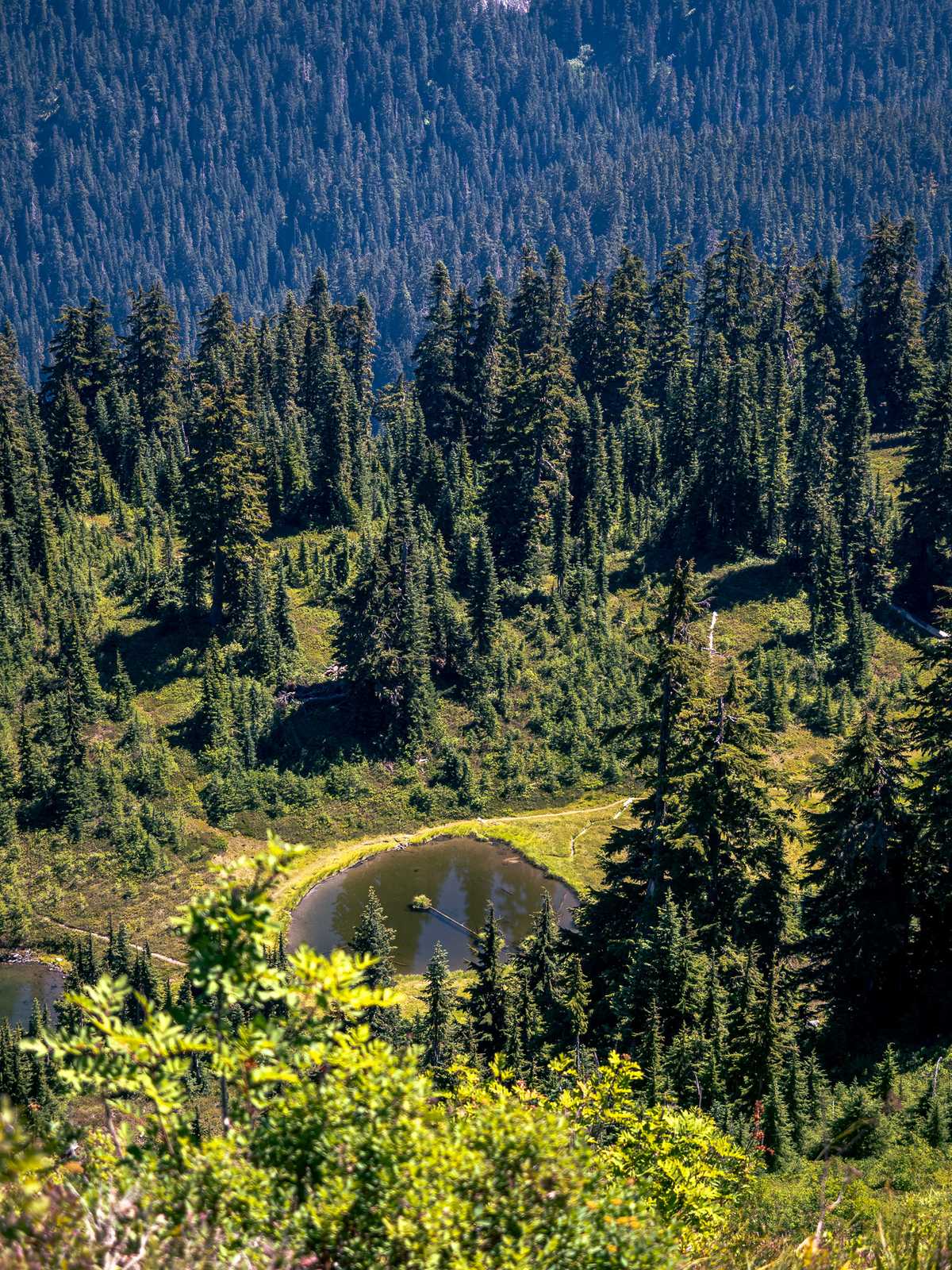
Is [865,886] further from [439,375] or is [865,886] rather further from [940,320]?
[940,320]

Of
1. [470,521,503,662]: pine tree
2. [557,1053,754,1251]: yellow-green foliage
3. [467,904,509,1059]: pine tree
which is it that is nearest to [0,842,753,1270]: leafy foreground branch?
[557,1053,754,1251]: yellow-green foliage

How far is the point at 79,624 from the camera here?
5819 centimetres

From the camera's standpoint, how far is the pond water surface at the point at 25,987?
40.6 m

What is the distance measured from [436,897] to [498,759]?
10447 millimetres

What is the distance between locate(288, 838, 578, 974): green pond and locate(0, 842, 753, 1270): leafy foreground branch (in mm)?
34592

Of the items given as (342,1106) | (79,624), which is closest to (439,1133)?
(342,1106)

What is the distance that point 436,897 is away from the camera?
159 ft

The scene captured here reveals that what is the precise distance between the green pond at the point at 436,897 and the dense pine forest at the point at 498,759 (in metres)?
1.44

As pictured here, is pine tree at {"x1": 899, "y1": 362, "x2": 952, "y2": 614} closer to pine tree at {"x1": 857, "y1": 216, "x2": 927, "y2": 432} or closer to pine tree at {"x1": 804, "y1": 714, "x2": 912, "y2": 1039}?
pine tree at {"x1": 857, "y1": 216, "x2": 927, "y2": 432}

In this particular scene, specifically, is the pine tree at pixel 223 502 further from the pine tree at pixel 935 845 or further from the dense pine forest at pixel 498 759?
the pine tree at pixel 935 845

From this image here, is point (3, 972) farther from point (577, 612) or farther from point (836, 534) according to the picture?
point (836, 534)

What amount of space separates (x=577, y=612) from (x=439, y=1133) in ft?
179

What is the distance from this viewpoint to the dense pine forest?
374 inches

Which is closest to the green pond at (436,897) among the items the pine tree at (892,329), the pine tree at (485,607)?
the pine tree at (485,607)
